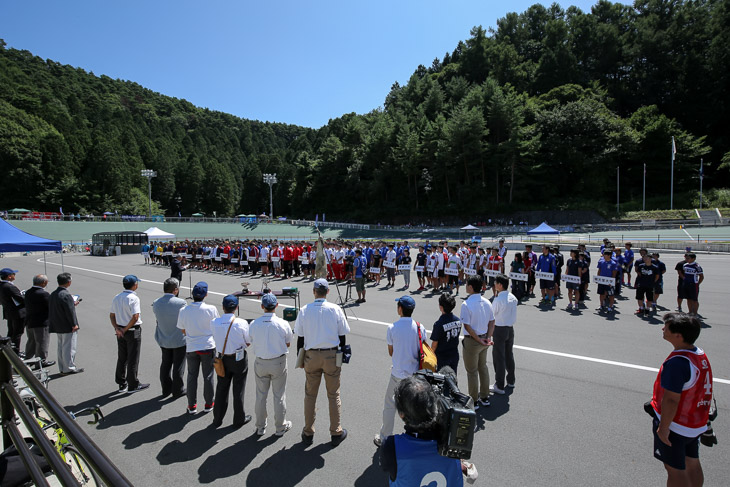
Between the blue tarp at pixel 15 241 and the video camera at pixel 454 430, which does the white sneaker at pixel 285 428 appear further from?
the blue tarp at pixel 15 241

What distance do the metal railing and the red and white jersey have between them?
4.07 metres

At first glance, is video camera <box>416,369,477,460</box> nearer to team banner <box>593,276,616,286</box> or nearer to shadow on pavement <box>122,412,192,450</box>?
shadow on pavement <box>122,412,192,450</box>

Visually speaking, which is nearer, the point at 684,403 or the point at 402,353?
the point at 684,403

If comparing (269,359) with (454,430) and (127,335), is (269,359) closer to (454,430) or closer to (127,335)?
(127,335)

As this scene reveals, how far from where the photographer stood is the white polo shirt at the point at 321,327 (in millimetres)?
4816

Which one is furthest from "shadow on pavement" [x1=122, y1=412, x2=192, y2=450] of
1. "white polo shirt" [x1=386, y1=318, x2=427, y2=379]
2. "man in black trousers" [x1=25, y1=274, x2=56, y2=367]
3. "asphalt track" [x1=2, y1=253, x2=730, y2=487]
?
"man in black trousers" [x1=25, y1=274, x2=56, y2=367]

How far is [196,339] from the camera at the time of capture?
5.62 m

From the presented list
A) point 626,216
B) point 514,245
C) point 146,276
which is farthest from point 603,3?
point 146,276

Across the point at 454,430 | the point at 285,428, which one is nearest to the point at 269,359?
the point at 285,428

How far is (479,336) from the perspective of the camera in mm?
5480

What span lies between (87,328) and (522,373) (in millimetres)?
10942

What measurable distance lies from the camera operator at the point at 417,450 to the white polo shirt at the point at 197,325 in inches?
156

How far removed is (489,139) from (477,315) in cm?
6422

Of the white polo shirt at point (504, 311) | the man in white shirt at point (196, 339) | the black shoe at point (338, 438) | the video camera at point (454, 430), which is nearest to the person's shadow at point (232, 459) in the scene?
the black shoe at point (338, 438)
